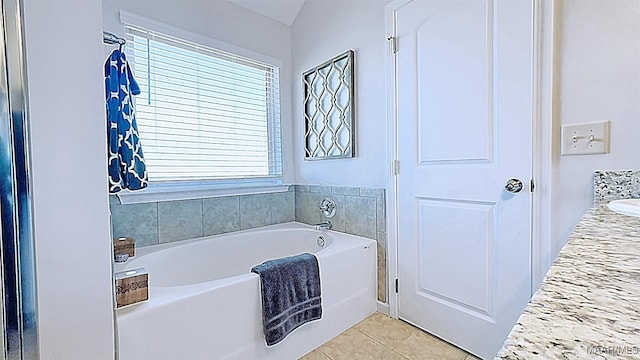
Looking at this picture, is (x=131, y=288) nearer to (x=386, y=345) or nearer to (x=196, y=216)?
(x=196, y=216)

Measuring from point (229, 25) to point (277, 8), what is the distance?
1.61 feet

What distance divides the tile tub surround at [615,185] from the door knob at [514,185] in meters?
0.27

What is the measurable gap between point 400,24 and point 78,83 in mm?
1741

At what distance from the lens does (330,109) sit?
2459 millimetres

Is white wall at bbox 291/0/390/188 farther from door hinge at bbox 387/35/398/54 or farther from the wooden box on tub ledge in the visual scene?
→ the wooden box on tub ledge

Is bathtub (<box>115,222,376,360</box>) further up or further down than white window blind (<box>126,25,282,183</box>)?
further down

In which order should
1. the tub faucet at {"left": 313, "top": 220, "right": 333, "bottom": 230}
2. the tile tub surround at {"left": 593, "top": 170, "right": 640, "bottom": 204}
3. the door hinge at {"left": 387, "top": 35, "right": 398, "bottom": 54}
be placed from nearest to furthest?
the tile tub surround at {"left": 593, "top": 170, "right": 640, "bottom": 204}, the door hinge at {"left": 387, "top": 35, "right": 398, "bottom": 54}, the tub faucet at {"left": 313, "top": 220, "right": 333, "bottom": 230}

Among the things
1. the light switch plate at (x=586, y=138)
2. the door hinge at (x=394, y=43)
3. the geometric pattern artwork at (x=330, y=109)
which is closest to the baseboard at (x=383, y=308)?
the geometric pattern artwork at (x=330, y=109)

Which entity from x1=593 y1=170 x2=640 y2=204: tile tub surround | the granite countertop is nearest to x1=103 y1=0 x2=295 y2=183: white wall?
x1=593 y1=170 x2=640 y2=204: tile tub surround

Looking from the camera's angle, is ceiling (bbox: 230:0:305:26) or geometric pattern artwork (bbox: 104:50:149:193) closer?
geometric pattern artwork (bbox: 104:50:149:193)

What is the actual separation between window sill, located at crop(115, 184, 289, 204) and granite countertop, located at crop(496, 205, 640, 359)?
2146 mm

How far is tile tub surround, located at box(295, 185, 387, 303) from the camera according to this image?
2135mm

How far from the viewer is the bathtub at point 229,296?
1250mm

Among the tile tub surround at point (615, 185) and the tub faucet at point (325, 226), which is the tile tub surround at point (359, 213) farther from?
the tile tub surround at point (615, 185)
